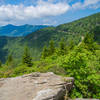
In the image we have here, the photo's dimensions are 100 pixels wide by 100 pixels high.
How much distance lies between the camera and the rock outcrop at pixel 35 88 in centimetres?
631

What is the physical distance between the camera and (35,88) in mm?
7172

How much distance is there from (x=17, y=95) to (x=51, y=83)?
2748 mm

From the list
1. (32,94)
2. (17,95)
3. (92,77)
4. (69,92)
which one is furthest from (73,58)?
(17,95)

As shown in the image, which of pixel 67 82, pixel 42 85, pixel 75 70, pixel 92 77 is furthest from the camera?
pixel 75 70

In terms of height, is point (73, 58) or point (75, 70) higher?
point (73, 58)

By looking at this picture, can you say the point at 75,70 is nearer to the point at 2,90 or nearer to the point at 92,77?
the point at 92,77

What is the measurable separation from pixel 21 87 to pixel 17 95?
0.89m

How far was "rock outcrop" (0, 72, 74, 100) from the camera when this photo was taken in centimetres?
631

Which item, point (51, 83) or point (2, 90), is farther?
point (51, 83)

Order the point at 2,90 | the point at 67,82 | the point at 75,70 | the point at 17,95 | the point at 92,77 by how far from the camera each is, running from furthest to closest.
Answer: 1. the point at 75,70
2. the point at 92,77
3. the point at 67,82
4. the point at 2,90
5. the point at 17,95

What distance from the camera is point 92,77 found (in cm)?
916

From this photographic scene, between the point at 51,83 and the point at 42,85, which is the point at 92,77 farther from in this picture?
the point at 42,85

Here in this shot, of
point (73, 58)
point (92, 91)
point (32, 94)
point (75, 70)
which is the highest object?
point (73, 58)

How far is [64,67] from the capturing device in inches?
439
